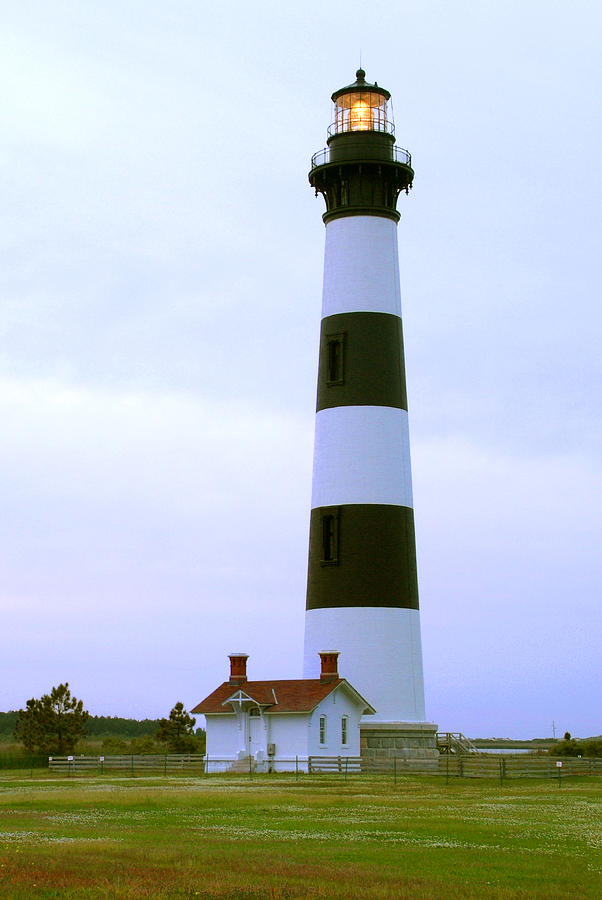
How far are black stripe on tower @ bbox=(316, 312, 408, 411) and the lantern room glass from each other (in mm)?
7858

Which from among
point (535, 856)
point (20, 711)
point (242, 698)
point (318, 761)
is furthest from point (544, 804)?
point (20, 711)

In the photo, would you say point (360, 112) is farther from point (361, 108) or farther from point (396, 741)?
point (396, 741)

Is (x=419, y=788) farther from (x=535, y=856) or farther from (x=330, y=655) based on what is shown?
(x=535, y=856)

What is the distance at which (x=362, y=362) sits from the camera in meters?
44.9

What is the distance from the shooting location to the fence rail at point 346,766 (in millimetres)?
39812

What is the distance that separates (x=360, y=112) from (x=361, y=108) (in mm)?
210

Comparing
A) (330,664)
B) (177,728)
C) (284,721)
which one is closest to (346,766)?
(330,664)

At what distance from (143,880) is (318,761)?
27592mm

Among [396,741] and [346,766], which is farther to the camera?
[396,741]

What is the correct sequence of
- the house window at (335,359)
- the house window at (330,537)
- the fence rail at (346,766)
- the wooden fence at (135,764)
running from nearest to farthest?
the fence rail at (346,766) → the house window at (330,537) → the house window at (335,359) → the wooden fence at (135,764)

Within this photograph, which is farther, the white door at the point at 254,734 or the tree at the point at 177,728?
the tree at the point at 177,728

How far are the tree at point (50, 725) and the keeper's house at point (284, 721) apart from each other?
1291cm

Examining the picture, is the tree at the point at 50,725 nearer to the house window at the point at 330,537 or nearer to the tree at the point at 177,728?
the tree at the point at 177,728

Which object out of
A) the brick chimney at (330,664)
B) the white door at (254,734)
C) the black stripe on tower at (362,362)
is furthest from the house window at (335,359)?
the white door at (254,734)
